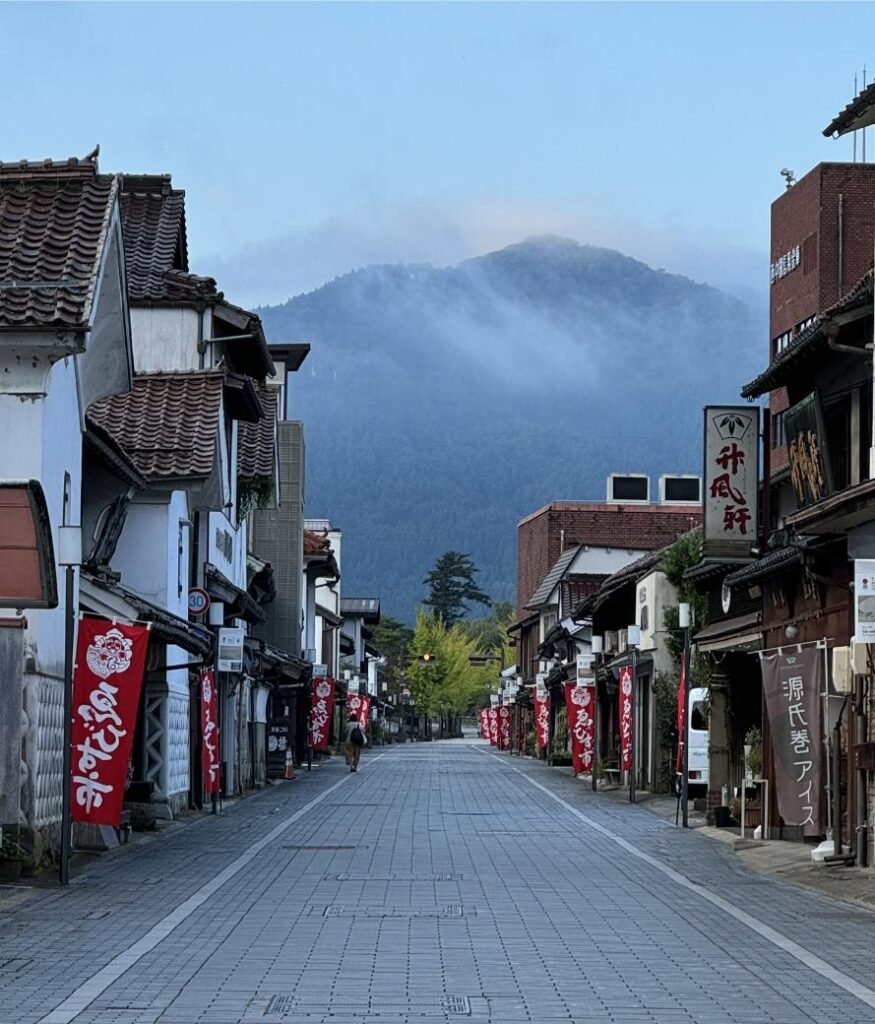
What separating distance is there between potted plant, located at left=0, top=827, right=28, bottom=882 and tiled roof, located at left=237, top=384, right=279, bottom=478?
25.2 meters

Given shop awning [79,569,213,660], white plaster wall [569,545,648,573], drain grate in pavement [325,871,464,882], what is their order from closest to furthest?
drain grate in pavement [325,871,464,882], shop awning [79,569,213,660], white plaster wall [569,545,648,573]

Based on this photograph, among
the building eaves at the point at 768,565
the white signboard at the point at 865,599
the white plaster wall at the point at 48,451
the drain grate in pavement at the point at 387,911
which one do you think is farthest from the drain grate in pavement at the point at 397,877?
the building eaves at the point at 768,565

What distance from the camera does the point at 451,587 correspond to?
607 ft

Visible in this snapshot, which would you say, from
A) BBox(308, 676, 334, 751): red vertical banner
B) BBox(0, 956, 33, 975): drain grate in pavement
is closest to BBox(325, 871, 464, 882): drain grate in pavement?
BBox(0, 956, 33, 975): drain grate in pavement

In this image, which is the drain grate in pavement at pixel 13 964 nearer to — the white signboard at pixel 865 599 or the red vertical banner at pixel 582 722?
the white signboard at pixel 865 599

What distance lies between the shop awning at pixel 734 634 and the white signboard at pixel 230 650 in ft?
28.6

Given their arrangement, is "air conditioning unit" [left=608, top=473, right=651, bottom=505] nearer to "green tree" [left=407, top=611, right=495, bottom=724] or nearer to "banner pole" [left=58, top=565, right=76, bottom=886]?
"green tree" [left=407, top=611, right=495, bottom=724]

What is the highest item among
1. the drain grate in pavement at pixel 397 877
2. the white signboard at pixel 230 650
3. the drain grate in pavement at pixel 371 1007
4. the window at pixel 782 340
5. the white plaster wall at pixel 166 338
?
the window at pixel 782 340

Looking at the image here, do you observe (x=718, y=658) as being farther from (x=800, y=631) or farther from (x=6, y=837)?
(x=6, y=837)

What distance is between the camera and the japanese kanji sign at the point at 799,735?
24.8 meters

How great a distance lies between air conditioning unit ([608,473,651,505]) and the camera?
352ft

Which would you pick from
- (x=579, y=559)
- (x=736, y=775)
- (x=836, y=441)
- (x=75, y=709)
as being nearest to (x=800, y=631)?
(x=836, y=441)

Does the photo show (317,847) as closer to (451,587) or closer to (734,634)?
A: (734,634)

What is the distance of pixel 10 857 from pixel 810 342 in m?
11.8
